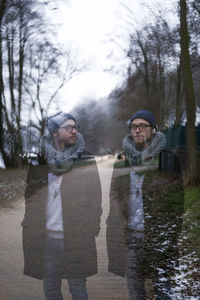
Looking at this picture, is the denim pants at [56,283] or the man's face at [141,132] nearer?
the man's face at [141,132]

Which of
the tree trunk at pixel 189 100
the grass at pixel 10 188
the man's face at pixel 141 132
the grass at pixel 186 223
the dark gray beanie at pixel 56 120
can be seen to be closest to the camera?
the dark gray beanie at pixel 56 120

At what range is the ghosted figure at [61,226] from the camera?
122 inches

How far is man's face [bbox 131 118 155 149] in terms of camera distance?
10.8 feet

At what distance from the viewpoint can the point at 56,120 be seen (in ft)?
10.1

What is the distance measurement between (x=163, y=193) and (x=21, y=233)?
6.32m

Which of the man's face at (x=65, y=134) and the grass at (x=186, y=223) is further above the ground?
the man's face at (x=65, y=134)

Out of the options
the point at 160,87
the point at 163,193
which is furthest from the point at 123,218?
the point at 160,87

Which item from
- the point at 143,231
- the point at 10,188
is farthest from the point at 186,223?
the point at 10,188

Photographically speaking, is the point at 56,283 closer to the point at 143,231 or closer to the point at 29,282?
the point at 29,282

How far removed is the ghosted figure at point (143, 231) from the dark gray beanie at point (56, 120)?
665 millimetres

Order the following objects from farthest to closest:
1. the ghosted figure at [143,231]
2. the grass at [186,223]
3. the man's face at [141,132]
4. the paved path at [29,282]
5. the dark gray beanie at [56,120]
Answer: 1. the grass at [186,223]
2. the paved path at [29,282]
3. the ghosted figure at [143,231]
4. the man's face at [141,132]
5. the dark gray beanie at [56,120]

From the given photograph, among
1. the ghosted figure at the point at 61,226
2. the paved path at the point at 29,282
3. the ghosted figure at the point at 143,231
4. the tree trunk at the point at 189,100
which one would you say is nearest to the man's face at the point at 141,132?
the ghosted figure at the point at 143,231

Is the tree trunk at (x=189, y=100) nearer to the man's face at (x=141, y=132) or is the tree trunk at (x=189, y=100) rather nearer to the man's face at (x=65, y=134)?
the man's face at (x=141, y=132)

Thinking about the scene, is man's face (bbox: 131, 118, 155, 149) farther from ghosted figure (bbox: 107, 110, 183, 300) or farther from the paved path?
the paved path
